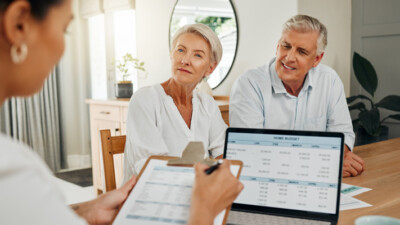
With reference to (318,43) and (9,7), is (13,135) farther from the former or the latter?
(9,7)


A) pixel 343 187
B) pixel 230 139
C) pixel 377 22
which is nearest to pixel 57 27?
pixel 230 139

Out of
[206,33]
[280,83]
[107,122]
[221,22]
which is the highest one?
[221,22]

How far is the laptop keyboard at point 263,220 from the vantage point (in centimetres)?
93

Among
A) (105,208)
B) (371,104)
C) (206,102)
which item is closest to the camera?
(105,208)

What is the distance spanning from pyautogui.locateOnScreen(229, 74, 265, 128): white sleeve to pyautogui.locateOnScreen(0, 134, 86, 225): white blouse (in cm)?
141

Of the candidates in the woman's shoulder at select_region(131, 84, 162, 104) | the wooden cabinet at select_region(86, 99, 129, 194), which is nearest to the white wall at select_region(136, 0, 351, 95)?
the wooden cabinet at select_region(86, 99, 129, 194)

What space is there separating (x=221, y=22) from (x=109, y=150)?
6.37 feet

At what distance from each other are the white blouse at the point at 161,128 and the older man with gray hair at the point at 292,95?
222mm

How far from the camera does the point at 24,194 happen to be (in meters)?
0.45

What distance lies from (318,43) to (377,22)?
4.09 feet

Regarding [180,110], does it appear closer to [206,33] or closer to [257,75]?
[206,33]

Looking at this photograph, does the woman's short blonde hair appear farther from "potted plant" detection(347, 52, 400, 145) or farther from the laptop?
"potted plant" detection(347, 52, 400, 145)

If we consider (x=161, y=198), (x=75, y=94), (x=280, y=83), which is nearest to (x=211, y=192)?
(x=161, y=198)

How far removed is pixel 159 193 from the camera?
2.64ft
